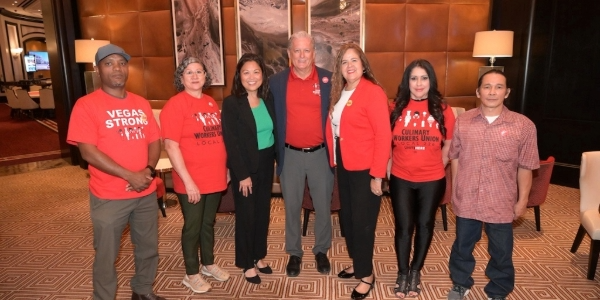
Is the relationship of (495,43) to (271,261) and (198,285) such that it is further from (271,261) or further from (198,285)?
(198,285)

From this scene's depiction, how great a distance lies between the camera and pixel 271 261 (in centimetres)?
326

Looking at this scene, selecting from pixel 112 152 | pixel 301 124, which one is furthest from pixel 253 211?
pixel 112 152

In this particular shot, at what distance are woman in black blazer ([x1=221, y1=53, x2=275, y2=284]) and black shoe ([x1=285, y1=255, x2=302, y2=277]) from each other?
25 centimetres

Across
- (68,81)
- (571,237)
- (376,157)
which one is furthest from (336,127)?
(68,81)

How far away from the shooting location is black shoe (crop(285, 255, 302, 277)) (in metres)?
3.00

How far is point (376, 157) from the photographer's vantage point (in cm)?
→ 238

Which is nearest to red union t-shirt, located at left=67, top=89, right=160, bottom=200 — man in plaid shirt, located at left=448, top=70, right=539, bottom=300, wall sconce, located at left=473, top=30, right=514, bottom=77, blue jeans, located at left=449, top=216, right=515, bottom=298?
man in plaid shirt, located at left=448, top=70, right=539, bottom=300

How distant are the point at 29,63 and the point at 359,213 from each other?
70.6ft

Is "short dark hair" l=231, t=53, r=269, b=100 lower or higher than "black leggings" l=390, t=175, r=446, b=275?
higher

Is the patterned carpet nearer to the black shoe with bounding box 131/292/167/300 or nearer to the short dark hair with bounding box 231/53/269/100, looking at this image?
the black shoe with bounding box 131/292/167/300

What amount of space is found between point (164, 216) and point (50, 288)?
59.3 inches

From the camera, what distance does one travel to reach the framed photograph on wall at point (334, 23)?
524 centimetres

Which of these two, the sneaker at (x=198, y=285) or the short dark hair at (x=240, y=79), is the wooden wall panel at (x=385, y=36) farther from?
the sneaker at (x=198, y=285)

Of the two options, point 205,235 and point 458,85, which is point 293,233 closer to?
point 205,235
